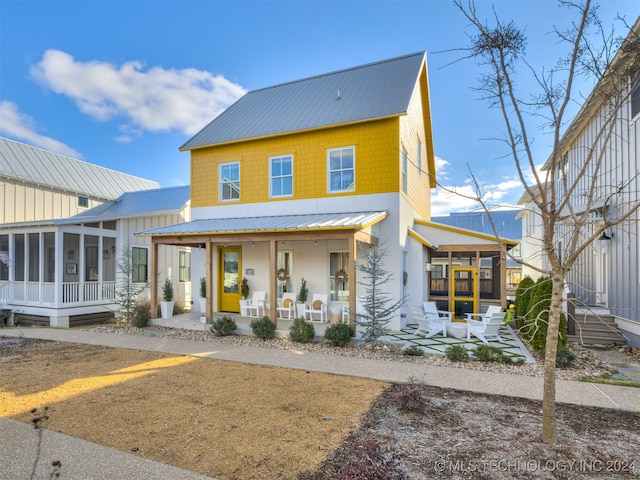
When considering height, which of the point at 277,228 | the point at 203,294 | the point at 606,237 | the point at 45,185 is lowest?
the point at 203,294

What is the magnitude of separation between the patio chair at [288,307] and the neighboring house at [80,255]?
5597mm

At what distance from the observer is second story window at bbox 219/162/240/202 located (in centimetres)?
1286

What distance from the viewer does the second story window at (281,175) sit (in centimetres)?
1195

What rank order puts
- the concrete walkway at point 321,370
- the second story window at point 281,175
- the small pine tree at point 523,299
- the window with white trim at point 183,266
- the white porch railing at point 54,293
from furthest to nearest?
the window with white trim at point 183,266, the white porch railing at point 54,293, the second story window at point 281,175, the small pine tree at point 523,299, the concrete walkway at point 321,370

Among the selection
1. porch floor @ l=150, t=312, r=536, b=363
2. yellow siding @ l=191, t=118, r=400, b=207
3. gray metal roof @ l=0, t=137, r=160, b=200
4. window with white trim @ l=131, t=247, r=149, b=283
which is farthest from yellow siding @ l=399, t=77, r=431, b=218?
gray metal roof @ l=0, t=137, r=160, b=200

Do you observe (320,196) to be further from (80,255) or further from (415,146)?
(80,255)

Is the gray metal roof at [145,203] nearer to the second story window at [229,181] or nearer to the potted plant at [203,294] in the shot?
the second story window at [229,181]

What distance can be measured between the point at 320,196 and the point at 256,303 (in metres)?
4.35

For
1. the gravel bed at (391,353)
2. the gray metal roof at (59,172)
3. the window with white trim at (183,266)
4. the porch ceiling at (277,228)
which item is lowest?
the gravel bed at (391,353)

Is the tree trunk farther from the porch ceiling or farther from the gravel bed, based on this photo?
the porch ceiling

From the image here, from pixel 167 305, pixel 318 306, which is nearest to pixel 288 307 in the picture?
pixel 318 306

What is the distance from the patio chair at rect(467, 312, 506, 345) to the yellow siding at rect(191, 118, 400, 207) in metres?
4.54

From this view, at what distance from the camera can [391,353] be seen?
26.3 ft

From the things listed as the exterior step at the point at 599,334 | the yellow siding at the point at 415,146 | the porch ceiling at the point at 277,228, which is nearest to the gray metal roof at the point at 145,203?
the porch ceiling at the point at 277,228
